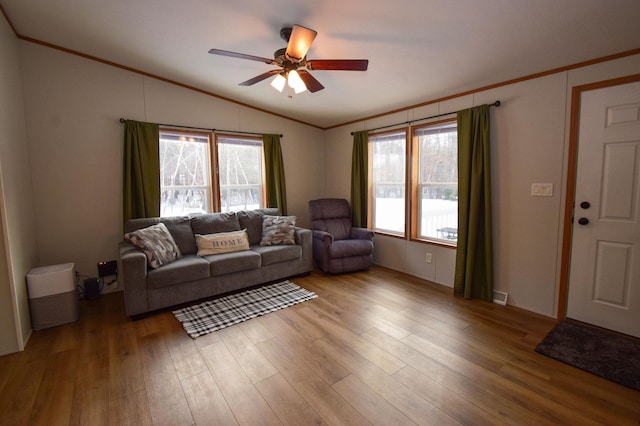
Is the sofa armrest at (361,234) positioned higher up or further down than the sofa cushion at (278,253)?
higher up

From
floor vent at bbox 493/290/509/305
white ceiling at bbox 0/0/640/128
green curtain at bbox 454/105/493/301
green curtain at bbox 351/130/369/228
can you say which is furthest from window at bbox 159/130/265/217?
floor vent at bbox 493/290/509/305

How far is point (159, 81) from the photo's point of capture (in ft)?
12.2

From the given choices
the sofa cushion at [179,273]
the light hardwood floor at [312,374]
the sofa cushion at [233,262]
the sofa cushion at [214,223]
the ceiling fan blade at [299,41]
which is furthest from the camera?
the sofa cushion at [214,223]

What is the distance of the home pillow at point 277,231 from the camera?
12.7ft

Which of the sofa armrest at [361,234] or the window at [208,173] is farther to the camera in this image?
the sofa armrest at [361,234]

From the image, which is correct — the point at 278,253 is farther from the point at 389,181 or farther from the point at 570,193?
the point at 570,193

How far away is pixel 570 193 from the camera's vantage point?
261 centimetres

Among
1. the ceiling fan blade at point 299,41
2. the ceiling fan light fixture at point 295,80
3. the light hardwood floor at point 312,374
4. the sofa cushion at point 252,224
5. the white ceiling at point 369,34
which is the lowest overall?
the light hardwood floor at point 312,374

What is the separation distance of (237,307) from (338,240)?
6.36 feet

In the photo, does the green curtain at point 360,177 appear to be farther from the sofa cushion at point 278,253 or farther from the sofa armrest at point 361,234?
the sofa cushion at point 278,253

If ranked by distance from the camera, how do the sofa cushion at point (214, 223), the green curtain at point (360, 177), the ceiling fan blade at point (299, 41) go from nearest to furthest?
the ceiling fan blade at point (299, 41), the sofa cushion at point (214, 223), the green curtain at point (360, 177)

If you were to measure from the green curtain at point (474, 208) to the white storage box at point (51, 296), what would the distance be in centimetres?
401

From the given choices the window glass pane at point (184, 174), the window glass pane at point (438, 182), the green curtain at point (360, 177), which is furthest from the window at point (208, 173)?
the window glass pane at point (438, 182)

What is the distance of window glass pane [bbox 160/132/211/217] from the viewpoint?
152 inches
